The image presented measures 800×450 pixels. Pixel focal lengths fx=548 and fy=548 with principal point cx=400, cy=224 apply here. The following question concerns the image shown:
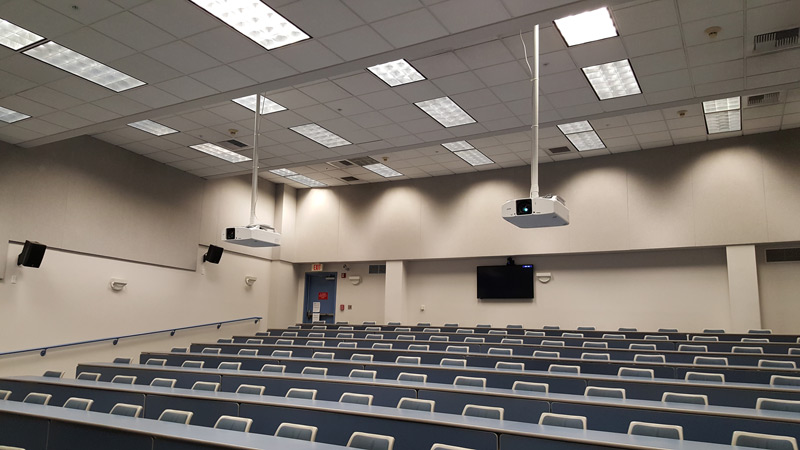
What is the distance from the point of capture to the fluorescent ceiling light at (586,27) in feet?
22.2

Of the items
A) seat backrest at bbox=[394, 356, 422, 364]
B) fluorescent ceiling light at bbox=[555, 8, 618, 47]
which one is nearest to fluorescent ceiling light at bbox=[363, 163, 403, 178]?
seat backrest at bbox=[394, 356, 422, 364]

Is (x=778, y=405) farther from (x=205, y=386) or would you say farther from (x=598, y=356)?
(x=205, y=386)

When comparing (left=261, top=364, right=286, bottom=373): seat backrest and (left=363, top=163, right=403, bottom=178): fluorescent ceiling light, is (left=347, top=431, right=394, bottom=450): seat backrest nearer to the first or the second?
(left=261, top=364, right=286, bottom=373): seat backrest

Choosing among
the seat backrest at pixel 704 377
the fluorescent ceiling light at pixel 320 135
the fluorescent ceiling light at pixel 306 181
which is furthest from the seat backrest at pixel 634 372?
the fluorescent ceiling light at pixel 306 181

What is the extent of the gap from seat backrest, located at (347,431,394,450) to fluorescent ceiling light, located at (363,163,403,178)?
10751 mm

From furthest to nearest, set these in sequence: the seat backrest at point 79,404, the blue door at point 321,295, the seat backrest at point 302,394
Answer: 1. the blue door at point 321,295
2. the seat backrest at point 302,394
3. the seat backrest at point 79,404

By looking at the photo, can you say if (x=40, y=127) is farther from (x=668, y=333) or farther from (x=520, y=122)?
(x=668, y=333)

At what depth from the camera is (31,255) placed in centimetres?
982

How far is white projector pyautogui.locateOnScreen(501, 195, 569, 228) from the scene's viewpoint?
6.13 meters

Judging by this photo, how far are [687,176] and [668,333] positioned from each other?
372 centimetres

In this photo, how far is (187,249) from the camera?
1326 cm

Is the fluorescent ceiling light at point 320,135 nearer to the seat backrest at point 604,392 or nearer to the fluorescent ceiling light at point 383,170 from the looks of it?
the fluorescent ceiling light at point 383,170

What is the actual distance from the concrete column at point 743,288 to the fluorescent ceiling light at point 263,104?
9.71 m

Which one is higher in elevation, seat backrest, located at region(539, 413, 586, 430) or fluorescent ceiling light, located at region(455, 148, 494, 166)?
fluorescent ceiling light, located at region(455, 148, 494, 166)
